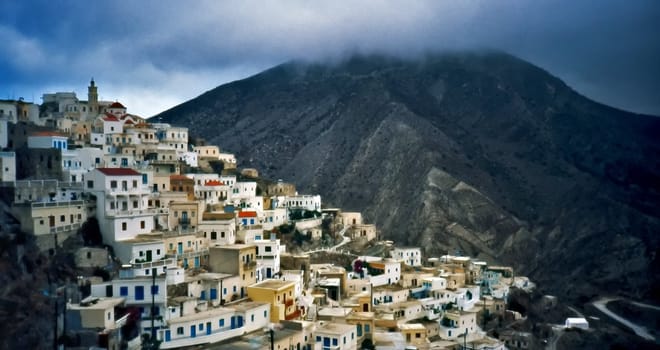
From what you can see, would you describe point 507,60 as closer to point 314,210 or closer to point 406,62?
point 406,62

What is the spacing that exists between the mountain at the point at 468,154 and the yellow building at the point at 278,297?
49.2m

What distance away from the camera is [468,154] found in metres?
119

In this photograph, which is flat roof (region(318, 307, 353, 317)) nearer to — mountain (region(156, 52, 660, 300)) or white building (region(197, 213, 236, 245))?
white building (region(197, 213, 236, 245))

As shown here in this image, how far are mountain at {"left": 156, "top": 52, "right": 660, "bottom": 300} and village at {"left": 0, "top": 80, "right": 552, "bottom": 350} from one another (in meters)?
29.4

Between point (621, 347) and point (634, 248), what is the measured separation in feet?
105

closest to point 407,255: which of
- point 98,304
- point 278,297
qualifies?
point 278,297

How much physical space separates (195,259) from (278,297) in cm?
679

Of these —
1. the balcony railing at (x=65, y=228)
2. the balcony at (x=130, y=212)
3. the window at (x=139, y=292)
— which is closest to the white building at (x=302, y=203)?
the balcony at (x=130, y=212)

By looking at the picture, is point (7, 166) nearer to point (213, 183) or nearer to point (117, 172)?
point (117, 172)

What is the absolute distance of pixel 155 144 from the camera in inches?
2147

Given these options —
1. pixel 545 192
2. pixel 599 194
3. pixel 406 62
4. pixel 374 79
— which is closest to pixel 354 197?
pixel 545 192

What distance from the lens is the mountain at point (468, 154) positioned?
87.6m

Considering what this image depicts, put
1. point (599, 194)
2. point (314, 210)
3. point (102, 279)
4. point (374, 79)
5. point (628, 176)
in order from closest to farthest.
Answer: point (102, 279) → point (314, 210) → point (599, 194) → point (628, 176) → point (374, 79)

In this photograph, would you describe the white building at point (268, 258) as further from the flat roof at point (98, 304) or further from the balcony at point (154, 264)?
the flat roof at point (98, 304)
